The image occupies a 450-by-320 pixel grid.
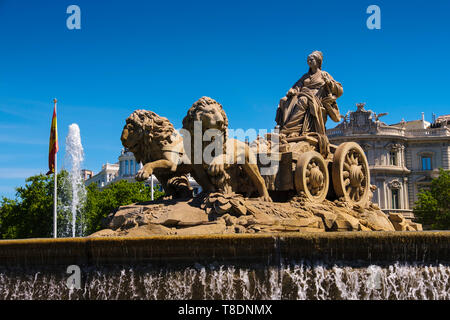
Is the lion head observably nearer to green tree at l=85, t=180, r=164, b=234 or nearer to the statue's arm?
the statue's arm

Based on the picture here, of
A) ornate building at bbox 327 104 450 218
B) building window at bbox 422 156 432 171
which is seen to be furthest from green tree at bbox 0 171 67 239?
building window at bbox 422 156 432 171

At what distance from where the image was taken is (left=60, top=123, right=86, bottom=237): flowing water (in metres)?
33.8

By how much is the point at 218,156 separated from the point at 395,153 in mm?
53679

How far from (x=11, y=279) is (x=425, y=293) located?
702cm

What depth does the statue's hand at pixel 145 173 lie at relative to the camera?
1162 centimetres

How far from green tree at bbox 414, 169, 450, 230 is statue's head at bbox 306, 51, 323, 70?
32608 millimetres

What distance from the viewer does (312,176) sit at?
43.1 feet

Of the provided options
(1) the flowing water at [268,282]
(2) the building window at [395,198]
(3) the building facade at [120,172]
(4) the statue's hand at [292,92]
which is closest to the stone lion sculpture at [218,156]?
(1) the flowing water at [268,282]

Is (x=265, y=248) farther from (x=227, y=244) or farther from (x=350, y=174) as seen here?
(x=350, y=174)

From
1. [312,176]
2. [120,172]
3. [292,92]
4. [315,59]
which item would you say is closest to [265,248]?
[312,176]

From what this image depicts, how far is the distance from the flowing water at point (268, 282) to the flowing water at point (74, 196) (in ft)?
81.6
